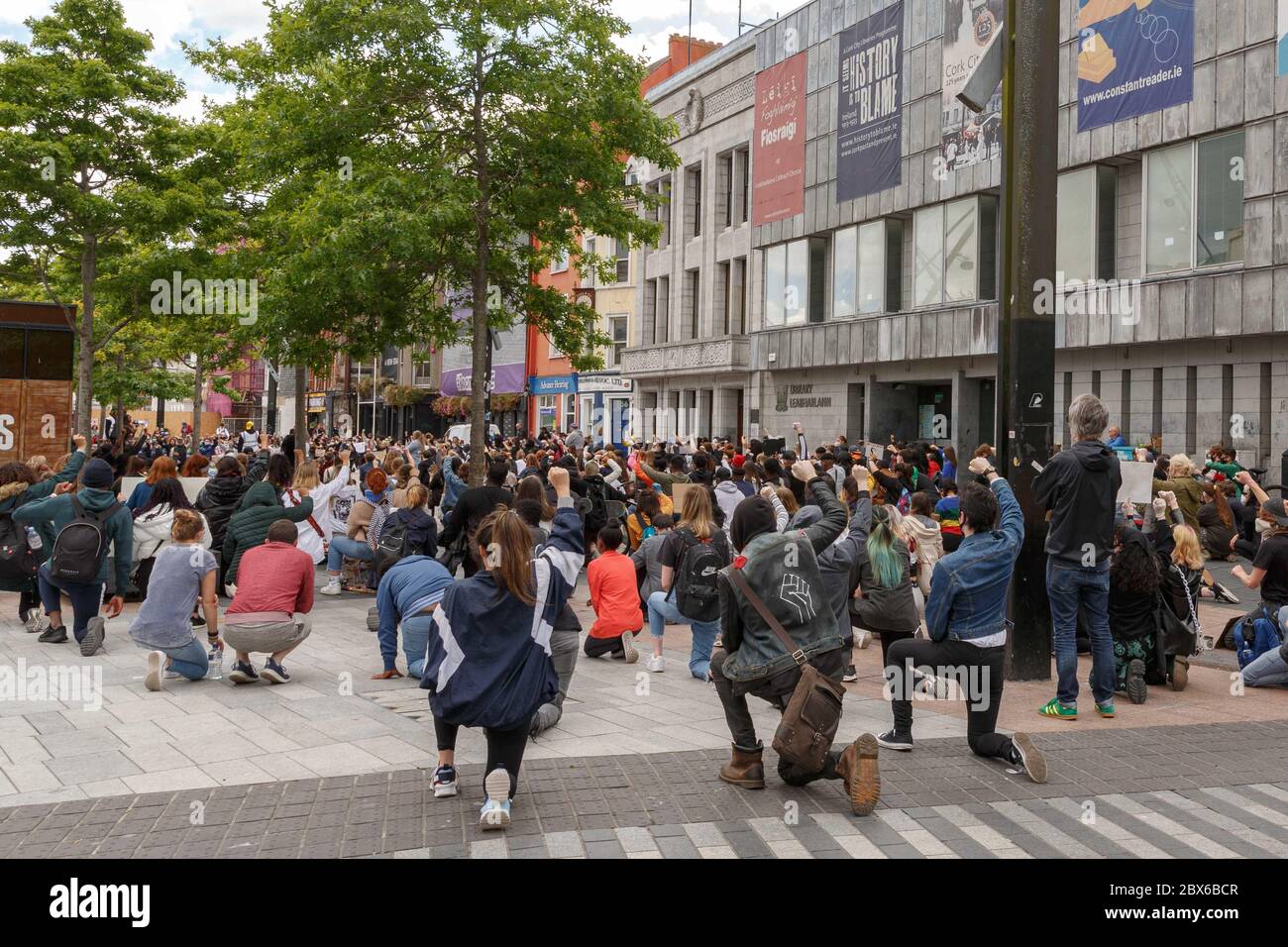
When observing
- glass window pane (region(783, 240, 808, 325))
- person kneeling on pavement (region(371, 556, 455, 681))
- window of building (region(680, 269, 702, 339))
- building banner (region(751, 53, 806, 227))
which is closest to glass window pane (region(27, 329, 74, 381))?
person kneeling on pavement (region(371, 556, 455, 681))

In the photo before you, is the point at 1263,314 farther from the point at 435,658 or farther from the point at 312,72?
the point at 435,658

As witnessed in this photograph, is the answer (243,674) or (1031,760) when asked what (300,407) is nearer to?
(243,674)

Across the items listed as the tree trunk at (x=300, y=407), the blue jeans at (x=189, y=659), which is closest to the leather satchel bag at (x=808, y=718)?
the blue jeans at (x=189, y=659)

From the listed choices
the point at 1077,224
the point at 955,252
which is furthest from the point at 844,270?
the point at 1077,224

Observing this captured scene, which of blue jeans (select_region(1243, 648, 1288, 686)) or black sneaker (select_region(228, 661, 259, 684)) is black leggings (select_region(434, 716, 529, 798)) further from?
blue jeans (select_region(1243, 648, 1288, 686))

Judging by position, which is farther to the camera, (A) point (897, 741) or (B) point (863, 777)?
(A) point (897, 741)

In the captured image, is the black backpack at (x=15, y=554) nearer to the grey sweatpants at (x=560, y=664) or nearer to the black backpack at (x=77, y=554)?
the black backpack at (x=77, y=554)

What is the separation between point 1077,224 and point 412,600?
73.9ft

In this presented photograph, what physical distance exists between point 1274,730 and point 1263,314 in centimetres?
1699

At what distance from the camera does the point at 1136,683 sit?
8516 mm

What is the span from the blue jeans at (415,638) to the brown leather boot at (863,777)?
385 centimetres

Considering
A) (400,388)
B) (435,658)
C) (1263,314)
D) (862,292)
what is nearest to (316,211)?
(435,658)

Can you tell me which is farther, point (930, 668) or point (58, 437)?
point (58, 437)

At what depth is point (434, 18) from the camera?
54.4ft
